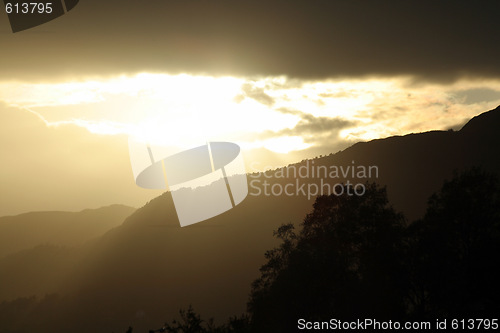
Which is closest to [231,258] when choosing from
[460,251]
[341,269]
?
[341,269]

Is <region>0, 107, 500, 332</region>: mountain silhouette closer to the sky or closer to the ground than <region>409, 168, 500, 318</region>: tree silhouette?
closer to the ground

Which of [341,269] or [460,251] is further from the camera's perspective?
[341,269]

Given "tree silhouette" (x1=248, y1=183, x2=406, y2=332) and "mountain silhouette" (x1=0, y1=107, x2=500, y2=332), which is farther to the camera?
"mountain silhouette" (x1=0, y1=107, x2=500, y2=332)

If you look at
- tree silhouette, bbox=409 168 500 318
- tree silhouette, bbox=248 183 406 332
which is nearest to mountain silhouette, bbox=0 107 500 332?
tree silhouette, bbox=248 183 406 332

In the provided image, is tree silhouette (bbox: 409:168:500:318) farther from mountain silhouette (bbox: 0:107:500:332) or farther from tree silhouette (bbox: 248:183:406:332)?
mountain silhouette (bbox: 0:107:500:332)

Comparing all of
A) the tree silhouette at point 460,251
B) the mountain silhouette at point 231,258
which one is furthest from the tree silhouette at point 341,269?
the mountain silhouette at point 231,258

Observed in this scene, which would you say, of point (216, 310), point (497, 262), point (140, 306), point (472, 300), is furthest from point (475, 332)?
point (140, 306)

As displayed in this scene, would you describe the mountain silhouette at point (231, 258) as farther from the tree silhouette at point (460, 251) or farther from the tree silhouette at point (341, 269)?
the tree silhouette at point (460, 251)

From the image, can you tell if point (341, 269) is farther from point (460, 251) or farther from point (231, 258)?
point (231, 258)

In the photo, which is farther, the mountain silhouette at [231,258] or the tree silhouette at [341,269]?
the mountain silhouette at [231,258]

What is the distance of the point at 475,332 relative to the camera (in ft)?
98.2

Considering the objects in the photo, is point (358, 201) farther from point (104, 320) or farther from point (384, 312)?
point (104, 320)

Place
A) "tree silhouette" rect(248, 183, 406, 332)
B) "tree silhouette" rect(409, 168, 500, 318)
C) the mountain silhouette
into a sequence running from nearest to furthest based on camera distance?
"tree silhouette" rect(409, 168, 500, 318) → "tree silhouette" rect(248, 183, 406, 332) → the mountain silhouette

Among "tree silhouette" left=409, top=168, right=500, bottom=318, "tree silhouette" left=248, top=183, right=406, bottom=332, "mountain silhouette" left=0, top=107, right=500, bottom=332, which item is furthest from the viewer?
"mountain silhouette" left=0, top=107, right=500, bottom=332
